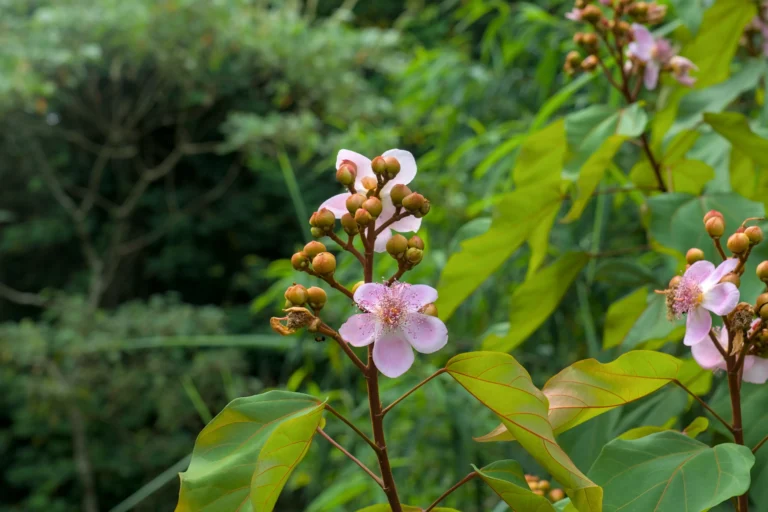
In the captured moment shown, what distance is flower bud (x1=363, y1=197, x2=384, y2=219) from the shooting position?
14.5 inches

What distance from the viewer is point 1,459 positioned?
3.71m

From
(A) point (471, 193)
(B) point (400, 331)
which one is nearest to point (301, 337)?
(A) point (471, 193)

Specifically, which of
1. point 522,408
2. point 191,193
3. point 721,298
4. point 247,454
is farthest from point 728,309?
point 191,193

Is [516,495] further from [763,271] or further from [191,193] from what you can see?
[191,193]

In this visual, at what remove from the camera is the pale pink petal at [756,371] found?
0.39 m

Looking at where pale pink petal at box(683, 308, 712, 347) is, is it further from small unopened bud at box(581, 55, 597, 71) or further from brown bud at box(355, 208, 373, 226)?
small unopened bud at box(581, 55, 597, 71)

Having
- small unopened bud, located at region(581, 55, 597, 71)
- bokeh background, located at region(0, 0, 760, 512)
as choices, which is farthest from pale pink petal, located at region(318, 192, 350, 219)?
bokeh background, located at region(0, 0, 760, 512)

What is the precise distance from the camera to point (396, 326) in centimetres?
38

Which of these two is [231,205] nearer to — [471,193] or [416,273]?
[471,193]

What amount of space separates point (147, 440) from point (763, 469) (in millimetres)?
3503

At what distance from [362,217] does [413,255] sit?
1.3 inches

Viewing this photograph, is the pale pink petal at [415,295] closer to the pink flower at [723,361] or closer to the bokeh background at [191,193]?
the pink flower at [723,361]

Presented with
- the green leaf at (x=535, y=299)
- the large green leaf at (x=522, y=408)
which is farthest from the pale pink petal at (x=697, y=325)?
the green leaf at (x=535, y=299)

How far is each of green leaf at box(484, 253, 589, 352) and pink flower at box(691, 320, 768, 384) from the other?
0.60 ft
